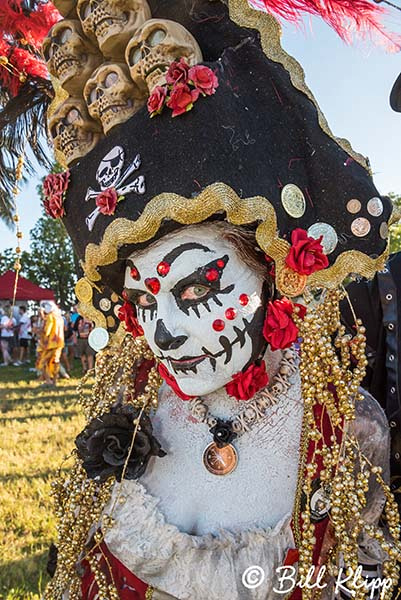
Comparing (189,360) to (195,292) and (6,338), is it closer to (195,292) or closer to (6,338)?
(195,292)

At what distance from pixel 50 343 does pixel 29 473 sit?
4.34m

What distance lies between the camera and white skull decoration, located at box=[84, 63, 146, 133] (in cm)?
149

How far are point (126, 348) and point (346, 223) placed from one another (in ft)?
2.80

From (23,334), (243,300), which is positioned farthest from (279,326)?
(23,334)

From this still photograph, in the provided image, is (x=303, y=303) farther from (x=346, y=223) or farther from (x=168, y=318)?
(x=168, y=318)

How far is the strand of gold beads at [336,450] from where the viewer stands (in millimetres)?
1450

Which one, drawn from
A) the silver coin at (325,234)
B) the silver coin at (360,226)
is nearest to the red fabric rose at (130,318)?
the silver coin at (325,234)

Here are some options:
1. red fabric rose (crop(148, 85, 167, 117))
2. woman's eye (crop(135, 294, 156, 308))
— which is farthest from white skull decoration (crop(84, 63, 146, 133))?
woman's eye (crop(135, 294, 156, 308))

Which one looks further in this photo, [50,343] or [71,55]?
[50,343]

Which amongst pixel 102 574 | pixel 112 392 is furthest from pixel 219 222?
pixel 102 574

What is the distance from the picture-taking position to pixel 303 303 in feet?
5.16

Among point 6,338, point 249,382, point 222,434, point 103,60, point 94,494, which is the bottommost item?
point 94,494

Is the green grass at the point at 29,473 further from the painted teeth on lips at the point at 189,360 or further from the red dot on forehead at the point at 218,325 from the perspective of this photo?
the red dot on forehead at the point at 218,325

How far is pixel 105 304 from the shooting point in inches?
73.4
